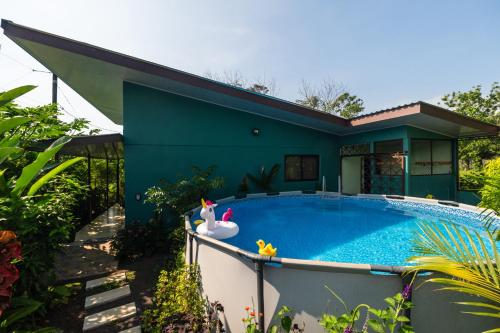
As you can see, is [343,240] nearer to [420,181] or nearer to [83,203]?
[420,181]

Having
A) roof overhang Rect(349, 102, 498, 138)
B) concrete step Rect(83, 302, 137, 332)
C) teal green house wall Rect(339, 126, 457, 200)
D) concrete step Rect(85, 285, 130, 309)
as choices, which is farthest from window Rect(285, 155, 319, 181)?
concrete step Rect(83, 302, 137, 332)

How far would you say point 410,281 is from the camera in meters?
2.59

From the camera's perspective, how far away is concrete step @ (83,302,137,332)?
3.87 meters

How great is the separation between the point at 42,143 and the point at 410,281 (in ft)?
24.8

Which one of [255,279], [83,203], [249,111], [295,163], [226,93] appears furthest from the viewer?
[295,163]

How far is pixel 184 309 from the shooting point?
377 centimetres

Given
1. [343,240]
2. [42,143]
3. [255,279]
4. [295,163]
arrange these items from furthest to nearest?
1. [295,163]
2. [343,240]
3. [42,143]
4. [255,279]

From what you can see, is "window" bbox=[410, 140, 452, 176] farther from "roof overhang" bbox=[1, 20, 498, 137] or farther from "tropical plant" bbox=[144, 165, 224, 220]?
"tropical plant" bbox=[144, 165, 224, 220]

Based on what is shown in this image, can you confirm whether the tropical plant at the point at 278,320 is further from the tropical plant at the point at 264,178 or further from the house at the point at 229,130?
the tropical plant at the point at 264,178

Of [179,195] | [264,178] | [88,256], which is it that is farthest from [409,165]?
[88,256]

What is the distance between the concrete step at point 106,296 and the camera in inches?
173

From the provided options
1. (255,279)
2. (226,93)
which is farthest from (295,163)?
(255,279)

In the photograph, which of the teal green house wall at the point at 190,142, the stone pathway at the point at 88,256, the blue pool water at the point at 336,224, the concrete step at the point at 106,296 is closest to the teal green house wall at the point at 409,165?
the blue pool water at the point at 336,224

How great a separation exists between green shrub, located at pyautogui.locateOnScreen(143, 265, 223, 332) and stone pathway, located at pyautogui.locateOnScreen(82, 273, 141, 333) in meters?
0.51
